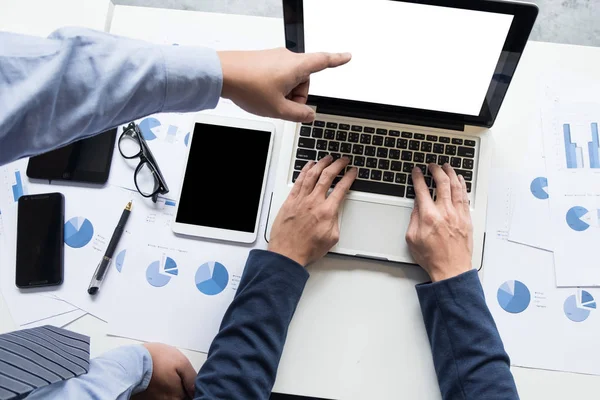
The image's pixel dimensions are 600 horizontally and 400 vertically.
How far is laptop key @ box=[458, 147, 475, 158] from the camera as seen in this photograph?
2.63 ft

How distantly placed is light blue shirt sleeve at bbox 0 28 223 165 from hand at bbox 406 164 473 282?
339 mm

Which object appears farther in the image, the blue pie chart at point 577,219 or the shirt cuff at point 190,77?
the blue pie chart at point 577,219

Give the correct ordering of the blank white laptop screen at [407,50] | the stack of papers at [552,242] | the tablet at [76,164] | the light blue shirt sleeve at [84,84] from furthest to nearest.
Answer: the tablet at [76,164]
the stack of papers at [552,242]
the blank white laptop screen at [407,50]
the light blue shirt sleeve at [84,84]

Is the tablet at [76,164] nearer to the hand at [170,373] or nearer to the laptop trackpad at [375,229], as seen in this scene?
the hand at [170,373]

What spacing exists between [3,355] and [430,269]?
0.57 m

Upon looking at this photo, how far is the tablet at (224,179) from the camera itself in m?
0.82

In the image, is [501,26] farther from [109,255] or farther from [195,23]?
[109,255]

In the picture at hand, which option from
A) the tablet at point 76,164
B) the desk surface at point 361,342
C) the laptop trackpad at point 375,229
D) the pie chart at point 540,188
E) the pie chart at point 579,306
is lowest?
the desk surface at point 361,342

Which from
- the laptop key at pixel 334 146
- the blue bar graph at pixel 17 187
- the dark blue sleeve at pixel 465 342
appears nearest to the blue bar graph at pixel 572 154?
the dark blue sleeve at pixel 465 342

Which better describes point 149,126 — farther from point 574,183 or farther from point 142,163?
point 574,183

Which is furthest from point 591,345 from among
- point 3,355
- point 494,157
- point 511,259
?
point 3,355

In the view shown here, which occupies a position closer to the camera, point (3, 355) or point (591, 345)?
point (3, 355)

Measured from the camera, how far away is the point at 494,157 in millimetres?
838

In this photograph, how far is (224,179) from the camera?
0.82m
